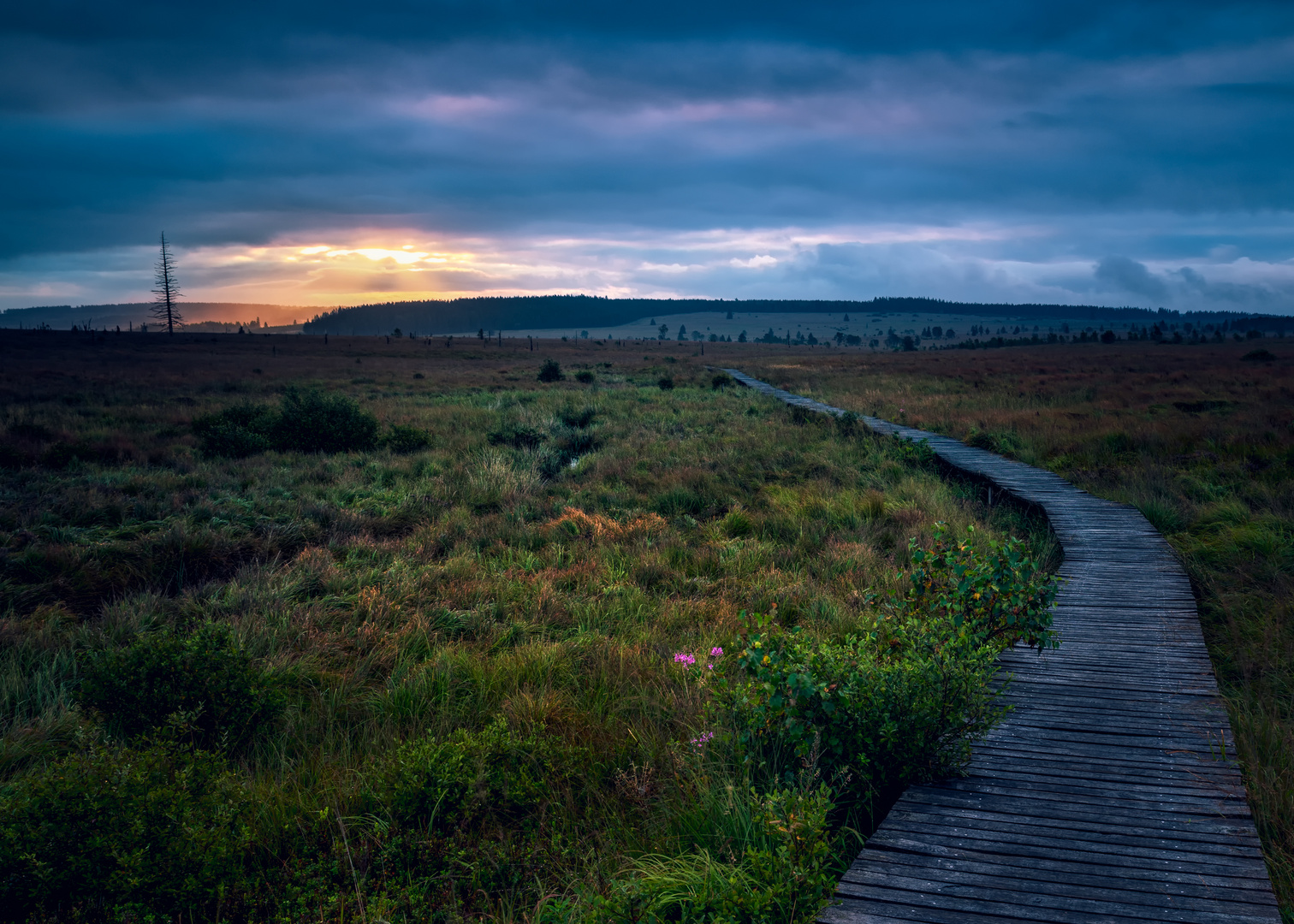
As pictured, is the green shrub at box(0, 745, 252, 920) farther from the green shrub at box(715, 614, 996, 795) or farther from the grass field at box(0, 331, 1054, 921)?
the green shrub at box(715, 614, 996, 795)

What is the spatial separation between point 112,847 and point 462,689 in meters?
2.10

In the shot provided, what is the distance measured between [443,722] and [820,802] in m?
2.31

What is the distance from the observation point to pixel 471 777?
311 centimetres

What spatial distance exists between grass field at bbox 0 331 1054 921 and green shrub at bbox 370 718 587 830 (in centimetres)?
2

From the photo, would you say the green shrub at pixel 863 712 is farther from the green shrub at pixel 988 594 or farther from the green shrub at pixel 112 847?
the green shrub at pixel 112 847

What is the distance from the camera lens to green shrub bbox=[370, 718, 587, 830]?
3029 millimetres

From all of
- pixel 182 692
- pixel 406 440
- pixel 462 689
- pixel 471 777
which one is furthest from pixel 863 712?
pixel 406 440

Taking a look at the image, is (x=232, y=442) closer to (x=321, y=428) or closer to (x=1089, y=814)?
(x=321, y=428)

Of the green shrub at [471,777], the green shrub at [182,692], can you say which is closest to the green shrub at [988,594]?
the green shrub at [471,777]

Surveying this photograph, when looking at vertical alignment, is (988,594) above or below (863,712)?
above

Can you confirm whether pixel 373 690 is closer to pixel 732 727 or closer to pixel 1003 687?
pixel 732 727

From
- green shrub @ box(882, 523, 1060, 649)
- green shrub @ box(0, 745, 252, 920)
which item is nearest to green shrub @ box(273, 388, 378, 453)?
green shrub @ box(0, 745, 252, 920)

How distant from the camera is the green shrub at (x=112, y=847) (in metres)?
2.35

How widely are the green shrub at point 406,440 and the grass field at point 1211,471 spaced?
11682mm
